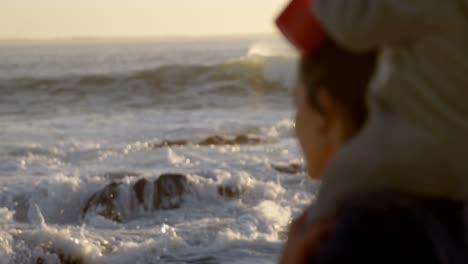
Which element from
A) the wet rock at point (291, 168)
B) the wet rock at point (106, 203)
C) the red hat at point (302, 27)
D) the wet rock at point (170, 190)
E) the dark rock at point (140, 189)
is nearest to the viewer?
the red hat at point (302, 27)

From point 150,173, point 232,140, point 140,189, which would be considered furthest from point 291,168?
point 232,140

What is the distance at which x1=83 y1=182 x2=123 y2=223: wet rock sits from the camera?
8051mm

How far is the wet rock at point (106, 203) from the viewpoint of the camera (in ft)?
26.4

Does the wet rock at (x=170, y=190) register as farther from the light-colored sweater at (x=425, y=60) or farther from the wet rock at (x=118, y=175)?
the light-colored sweater at (x=425, y=60)

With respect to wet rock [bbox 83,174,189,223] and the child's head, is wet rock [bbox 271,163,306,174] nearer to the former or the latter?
wet rock [bbox 83,174,189,223]

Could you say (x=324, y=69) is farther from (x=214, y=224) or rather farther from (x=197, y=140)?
(x=197, y=140)

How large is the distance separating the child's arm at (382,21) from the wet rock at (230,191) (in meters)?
7.40

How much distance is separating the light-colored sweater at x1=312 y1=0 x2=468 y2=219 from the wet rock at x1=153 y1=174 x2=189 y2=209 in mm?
7141

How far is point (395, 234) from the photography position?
3.70ft

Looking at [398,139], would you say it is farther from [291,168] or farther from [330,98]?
[291,168]

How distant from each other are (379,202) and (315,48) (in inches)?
8.4

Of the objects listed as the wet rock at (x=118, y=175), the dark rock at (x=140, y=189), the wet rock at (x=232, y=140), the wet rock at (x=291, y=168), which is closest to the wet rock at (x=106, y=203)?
the dark rock at (x=140, y=189)

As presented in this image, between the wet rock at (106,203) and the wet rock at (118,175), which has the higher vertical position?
the wet rock at (118,175)

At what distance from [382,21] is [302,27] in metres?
0.13
